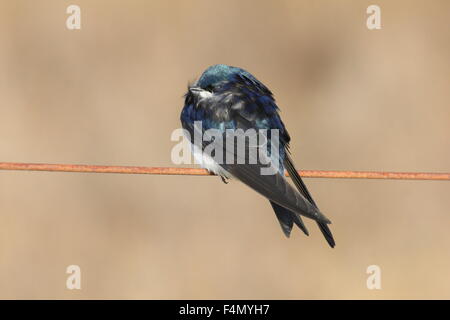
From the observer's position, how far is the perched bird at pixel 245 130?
9.72 ft

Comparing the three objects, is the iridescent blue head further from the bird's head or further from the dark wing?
the dark wing

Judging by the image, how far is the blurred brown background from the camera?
4699 mm

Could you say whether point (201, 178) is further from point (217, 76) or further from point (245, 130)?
point (245, 130)

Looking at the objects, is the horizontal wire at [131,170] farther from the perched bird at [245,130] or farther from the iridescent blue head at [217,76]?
the iridescent blue head at [217,76]

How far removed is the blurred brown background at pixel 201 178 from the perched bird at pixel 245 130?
1.18 m

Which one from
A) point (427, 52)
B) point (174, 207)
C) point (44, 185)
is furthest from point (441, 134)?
point (44, 185)

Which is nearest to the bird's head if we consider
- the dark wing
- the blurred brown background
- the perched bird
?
the perched bird

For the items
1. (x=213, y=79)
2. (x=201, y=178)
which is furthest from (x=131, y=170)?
(x=201, y=178)

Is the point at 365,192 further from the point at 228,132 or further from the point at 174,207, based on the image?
the point at 228,132

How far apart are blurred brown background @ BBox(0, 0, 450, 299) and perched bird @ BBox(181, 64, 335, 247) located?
1.18m

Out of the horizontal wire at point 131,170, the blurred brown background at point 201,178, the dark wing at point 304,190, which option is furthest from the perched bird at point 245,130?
the blurred brown background at point 201,178

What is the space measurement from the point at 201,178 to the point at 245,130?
63.2 inches

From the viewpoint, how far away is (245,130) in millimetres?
3266
